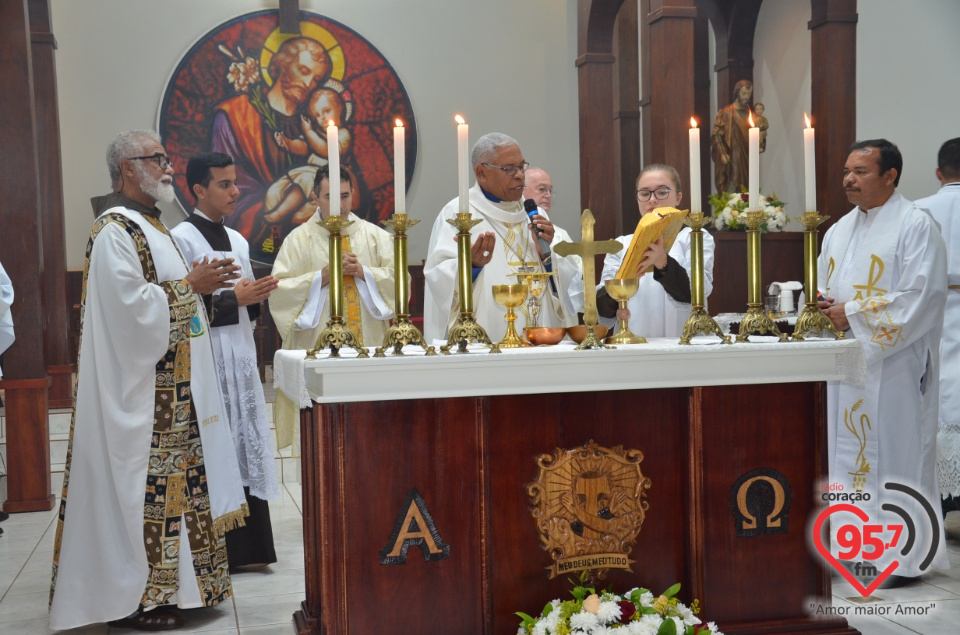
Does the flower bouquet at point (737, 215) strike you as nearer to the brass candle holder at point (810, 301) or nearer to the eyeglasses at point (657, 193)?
the eyeglasses at point (657, 193)

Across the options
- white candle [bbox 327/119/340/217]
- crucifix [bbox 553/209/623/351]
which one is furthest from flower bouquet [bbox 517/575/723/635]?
white candle [bbox 327/119/340/217]

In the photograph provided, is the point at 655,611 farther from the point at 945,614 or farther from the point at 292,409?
the point at 292,409

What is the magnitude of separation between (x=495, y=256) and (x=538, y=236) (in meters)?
0.49

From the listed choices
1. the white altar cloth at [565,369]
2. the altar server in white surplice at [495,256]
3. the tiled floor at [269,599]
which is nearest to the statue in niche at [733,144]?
the tiled floor at [269,599]

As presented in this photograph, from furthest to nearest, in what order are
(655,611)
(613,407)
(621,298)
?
(621,298)
(613,407)
(655,611)

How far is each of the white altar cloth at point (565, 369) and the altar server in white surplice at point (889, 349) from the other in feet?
2.93

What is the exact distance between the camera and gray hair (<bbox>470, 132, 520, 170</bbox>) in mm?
3713

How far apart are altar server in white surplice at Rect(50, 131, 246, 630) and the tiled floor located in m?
0.18

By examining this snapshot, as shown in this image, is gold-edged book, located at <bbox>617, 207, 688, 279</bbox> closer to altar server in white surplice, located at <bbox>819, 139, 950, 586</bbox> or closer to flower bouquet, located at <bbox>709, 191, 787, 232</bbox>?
altar server in white surplice, located at <bbox>819, 139, 950, 586</bbox>

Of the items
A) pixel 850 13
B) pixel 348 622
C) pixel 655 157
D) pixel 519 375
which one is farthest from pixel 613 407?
pixel 850 13

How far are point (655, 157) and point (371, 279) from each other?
297cm

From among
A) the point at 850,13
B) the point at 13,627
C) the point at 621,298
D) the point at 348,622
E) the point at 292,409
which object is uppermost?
the point at 850,13

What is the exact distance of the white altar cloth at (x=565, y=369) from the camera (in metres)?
2.90

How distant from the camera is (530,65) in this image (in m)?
10.8
